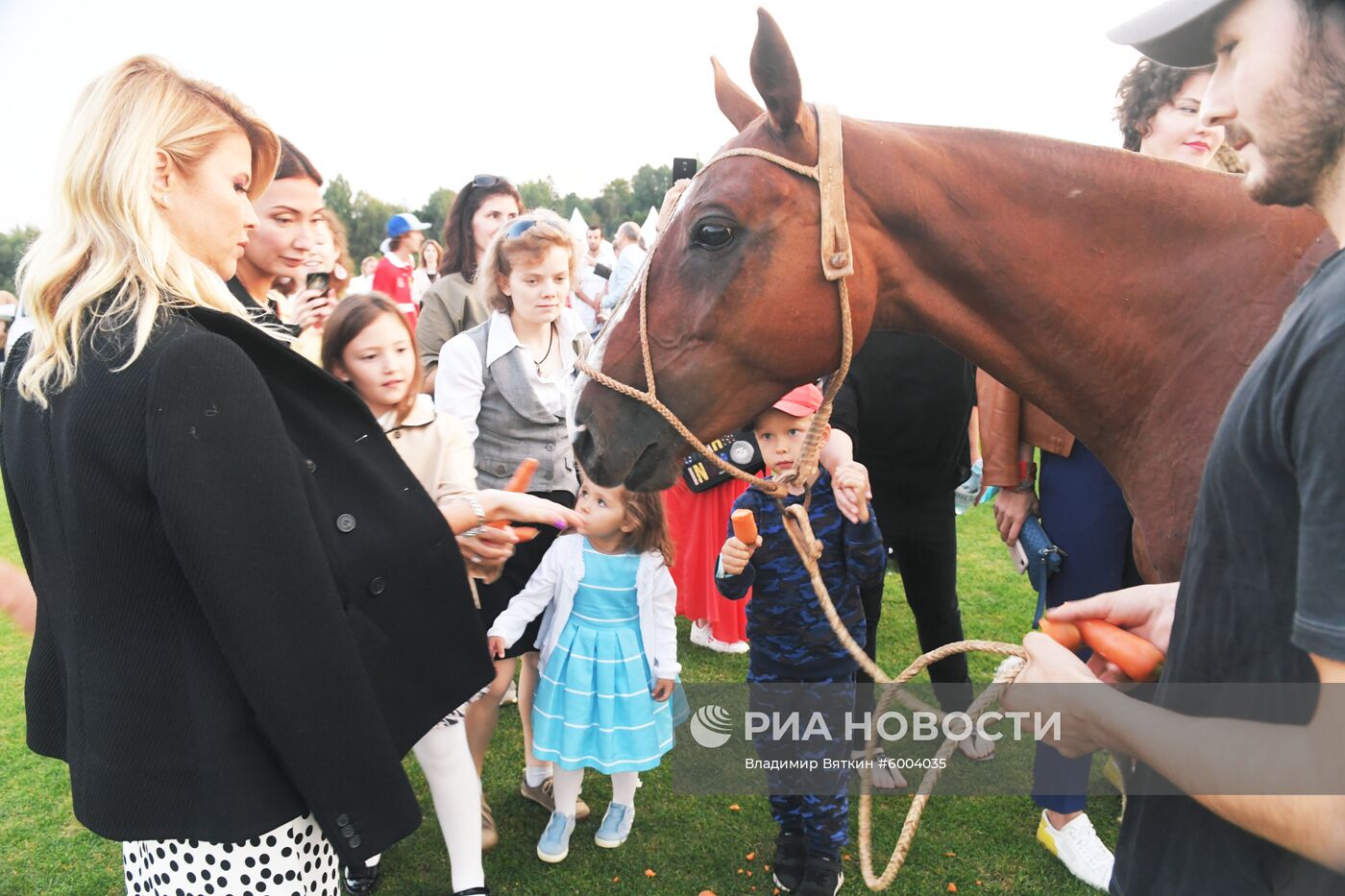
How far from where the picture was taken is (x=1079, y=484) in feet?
9.09

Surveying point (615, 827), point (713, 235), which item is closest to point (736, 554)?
point (713, 235)

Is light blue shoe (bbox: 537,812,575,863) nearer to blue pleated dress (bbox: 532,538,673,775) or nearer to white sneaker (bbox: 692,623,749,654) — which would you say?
blue pleated dress (bbox: 532,538,673,775)

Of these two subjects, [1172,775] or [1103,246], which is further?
[1103,246]

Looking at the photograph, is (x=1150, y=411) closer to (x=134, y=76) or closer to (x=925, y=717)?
(x=134, y=76)

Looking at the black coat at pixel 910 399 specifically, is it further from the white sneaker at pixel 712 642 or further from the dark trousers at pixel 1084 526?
the white sneaker at pixel 712 642

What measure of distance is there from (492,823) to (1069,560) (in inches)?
95.7

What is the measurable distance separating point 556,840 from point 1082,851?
1931 millimetres

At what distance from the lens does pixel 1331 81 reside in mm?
963

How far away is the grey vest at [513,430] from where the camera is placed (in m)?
3.45

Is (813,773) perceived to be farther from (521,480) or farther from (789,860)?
(521,480)

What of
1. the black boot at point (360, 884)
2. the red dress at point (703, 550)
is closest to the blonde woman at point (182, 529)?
the black boot at point (360, 884)

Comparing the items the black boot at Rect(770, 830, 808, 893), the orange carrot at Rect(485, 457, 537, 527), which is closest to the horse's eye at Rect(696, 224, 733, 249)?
the orange carrot at Rect(485, 457, 537, 527)

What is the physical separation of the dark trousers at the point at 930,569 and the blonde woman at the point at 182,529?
2.45 m

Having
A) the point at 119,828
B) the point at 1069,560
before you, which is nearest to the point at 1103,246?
the point at 1069,560
